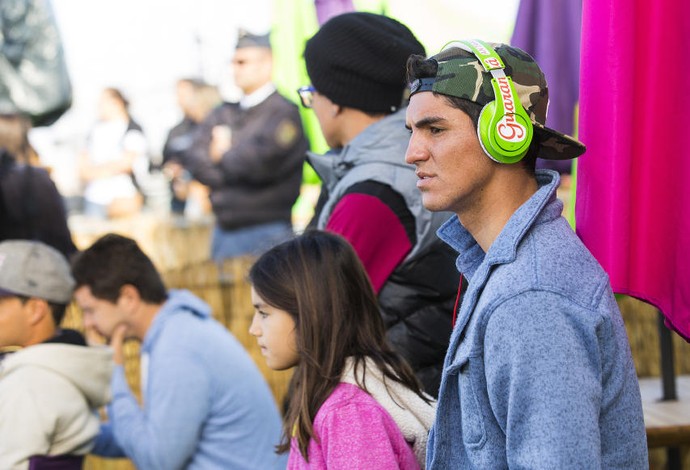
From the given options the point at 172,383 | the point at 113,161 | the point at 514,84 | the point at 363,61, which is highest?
the point at 514,84

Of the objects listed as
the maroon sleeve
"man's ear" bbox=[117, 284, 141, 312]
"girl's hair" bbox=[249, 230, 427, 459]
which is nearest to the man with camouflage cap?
"girl's hair" bbox=[249, 230, 427, 459]

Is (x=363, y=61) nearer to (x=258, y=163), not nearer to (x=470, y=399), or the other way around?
(x=470, y=399)

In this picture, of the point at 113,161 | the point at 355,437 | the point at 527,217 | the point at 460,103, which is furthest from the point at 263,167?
the point at 527,217

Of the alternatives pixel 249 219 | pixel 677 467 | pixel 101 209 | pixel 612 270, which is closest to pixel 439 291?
pixel 612 270

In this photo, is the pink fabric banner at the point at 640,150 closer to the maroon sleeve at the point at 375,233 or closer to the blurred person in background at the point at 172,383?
the maroon sleeve at the point at 375,233

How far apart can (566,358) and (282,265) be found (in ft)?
4.20

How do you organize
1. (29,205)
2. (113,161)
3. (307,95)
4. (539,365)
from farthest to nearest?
(113,161), (29,205), (307,95), (539,365)

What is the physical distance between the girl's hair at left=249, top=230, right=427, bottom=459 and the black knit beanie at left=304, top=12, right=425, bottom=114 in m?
0.75

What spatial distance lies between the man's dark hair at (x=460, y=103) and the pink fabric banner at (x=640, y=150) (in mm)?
458

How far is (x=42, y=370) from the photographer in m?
3.85

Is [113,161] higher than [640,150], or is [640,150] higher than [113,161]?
[640,150]

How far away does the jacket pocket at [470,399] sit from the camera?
191 cm

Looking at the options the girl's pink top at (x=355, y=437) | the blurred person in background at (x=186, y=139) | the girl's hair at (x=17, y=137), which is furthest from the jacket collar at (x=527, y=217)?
the blurred person in background at (x=186, y=139)

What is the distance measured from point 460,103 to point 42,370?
234 centimetres
